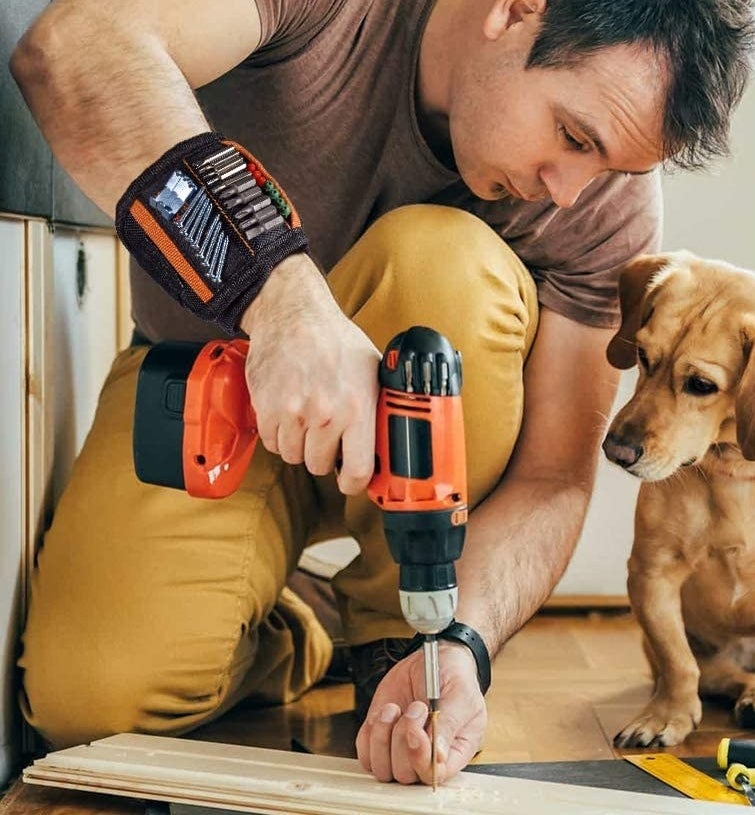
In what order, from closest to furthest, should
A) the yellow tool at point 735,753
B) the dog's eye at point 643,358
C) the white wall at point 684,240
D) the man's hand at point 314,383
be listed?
the man's hand at point 314,383, the yellow tool at point 735,753, the dog's eye at point 643,358, the white wall at point 684,240

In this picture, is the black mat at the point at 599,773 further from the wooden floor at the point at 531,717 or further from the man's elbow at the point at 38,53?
the man's elbow at the point at 38,53

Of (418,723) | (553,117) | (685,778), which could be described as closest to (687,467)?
(685,778)

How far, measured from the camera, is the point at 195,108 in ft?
4.44

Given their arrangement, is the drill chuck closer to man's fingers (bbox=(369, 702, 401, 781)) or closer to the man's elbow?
man's fingers (bbox=(369, 702, 401, 781))

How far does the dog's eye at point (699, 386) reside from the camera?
1736 mm

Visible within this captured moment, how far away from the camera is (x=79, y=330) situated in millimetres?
2031

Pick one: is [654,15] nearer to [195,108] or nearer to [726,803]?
[195,108]

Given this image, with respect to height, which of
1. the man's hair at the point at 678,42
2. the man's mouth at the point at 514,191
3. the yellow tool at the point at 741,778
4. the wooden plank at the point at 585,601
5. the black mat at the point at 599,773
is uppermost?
the man's hair at the point at 678,42

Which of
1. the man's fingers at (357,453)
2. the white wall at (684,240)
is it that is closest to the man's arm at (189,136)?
the man's fingers at (357,453)

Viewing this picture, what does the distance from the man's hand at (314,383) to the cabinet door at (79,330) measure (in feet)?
2.25

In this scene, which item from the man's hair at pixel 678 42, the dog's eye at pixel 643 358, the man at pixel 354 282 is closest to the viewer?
the man at pixel 354 282

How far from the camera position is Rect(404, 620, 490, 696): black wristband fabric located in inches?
Result: 57.9

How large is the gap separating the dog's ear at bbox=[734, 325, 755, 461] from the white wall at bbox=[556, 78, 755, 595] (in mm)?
804

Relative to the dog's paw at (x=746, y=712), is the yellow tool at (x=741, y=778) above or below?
above
